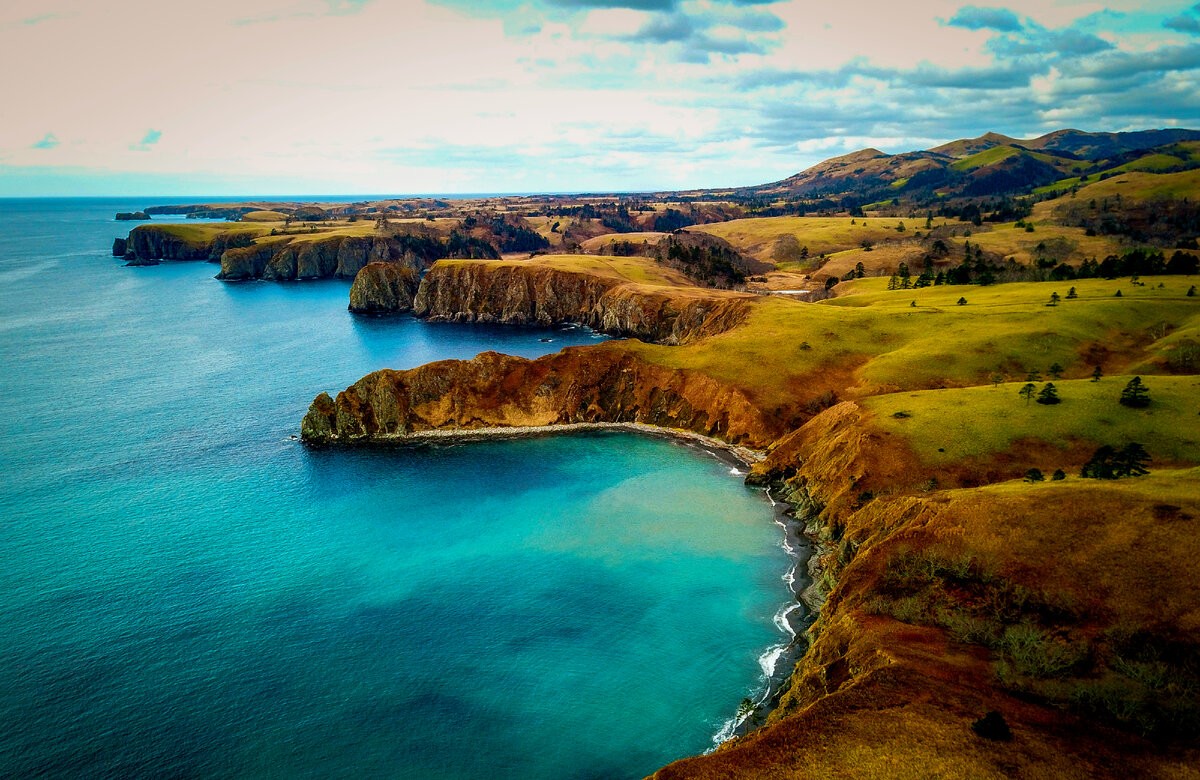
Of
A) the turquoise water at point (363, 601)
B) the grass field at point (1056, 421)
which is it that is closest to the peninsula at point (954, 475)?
the grass field at point (1056, 421)

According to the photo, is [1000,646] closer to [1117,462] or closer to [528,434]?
[1117,462]

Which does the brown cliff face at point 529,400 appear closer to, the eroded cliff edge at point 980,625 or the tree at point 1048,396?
the eroded cliff edge at point 980,625

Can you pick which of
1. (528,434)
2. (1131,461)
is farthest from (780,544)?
(528,434)

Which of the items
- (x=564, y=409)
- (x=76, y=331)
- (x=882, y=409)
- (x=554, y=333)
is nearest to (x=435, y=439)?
(x=564, y=409)

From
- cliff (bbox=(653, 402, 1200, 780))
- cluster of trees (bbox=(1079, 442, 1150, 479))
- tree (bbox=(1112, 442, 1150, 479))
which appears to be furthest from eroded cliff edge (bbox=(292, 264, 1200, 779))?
tree (bbox=(1112, 442, 1150, 479))

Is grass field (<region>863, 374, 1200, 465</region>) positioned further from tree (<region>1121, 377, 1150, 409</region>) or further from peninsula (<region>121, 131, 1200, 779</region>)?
tree (<region>1121, 377, 1150, 409</region>)
